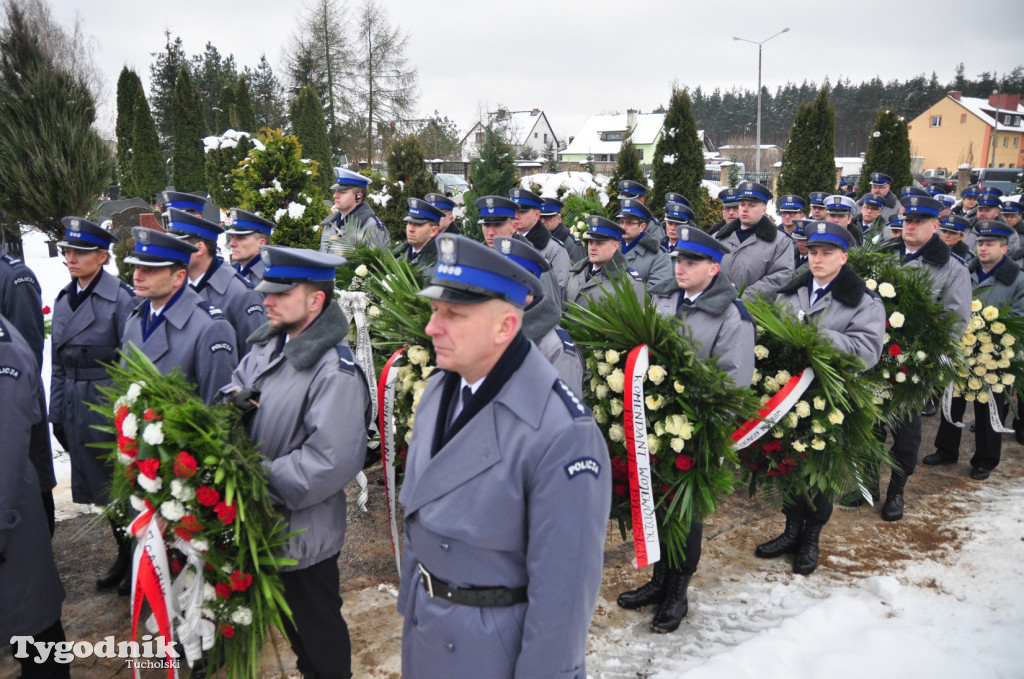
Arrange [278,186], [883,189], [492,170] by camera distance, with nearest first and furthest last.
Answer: [278,186] < [492,170] < [883,189]

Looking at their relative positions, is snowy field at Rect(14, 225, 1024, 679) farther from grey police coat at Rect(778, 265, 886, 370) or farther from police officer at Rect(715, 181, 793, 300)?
police officer at Rect(715, 181, 793, 300)

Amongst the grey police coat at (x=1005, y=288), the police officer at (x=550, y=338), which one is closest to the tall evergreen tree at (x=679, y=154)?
the grey police coat at (x=1005, y=288)

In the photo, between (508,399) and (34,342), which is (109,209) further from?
(508,399)

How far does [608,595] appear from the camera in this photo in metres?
4.59

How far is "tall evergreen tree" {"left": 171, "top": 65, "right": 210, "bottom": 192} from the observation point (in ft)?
84.7

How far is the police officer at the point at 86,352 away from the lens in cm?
438

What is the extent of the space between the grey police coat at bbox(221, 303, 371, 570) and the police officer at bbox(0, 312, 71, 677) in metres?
1.02

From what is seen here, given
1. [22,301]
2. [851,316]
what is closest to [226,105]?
[22,301]

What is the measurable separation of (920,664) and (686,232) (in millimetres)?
2686

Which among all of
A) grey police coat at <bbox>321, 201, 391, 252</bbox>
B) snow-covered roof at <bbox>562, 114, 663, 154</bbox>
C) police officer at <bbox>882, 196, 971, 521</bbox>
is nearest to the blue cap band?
police officer at <bbox>882, 196, 971, 521</bbox>

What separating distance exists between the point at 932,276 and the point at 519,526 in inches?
206

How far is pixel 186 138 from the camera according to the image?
26109mm

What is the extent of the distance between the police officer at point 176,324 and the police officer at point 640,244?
4451 mm

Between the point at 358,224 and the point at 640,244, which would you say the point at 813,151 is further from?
the point at 358,224
